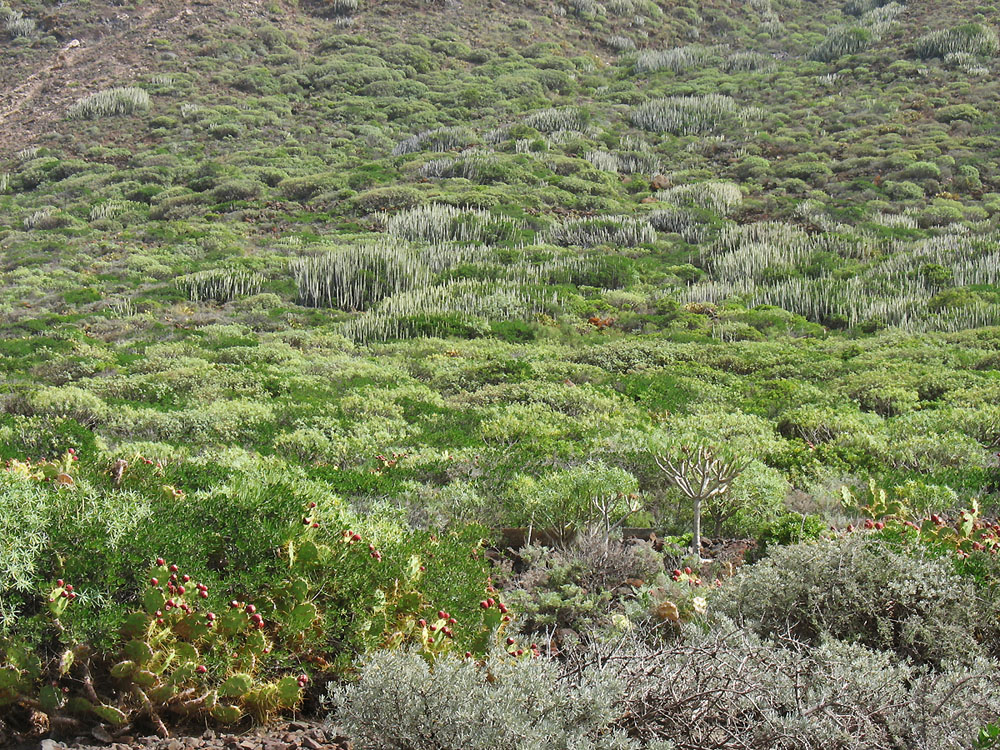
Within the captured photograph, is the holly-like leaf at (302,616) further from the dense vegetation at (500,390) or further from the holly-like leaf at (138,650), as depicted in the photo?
the holly-like leaf at (138,650)

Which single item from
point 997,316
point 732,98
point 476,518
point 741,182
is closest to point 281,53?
point 732,98

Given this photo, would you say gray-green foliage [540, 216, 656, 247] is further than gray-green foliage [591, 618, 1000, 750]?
Yes

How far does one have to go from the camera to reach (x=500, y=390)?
12.9 m

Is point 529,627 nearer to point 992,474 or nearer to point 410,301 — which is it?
point 992,474

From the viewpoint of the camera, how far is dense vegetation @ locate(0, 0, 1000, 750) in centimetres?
322

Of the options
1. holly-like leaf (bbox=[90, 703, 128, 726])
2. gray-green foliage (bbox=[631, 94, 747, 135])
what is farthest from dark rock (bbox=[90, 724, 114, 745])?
gray-green foliage (bbox=[631, 94, 747, 135])

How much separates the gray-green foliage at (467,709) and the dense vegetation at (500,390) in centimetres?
1

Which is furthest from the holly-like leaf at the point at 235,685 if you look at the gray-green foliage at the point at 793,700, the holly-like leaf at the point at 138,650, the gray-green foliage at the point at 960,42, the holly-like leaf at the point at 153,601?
the gray-green foliage at the point at 960,42

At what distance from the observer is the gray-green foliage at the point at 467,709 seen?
278 centimetres

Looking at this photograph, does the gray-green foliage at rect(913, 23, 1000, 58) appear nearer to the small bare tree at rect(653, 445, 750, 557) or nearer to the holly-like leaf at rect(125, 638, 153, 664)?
the small bare tree at rect(653, 445, 750, 557)

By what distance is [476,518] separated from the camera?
6402 mm

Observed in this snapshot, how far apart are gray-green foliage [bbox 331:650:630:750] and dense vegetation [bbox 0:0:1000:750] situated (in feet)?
0.05

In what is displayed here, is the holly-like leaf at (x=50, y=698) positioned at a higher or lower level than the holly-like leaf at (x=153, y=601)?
lower

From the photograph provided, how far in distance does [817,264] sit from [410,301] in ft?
40.2
